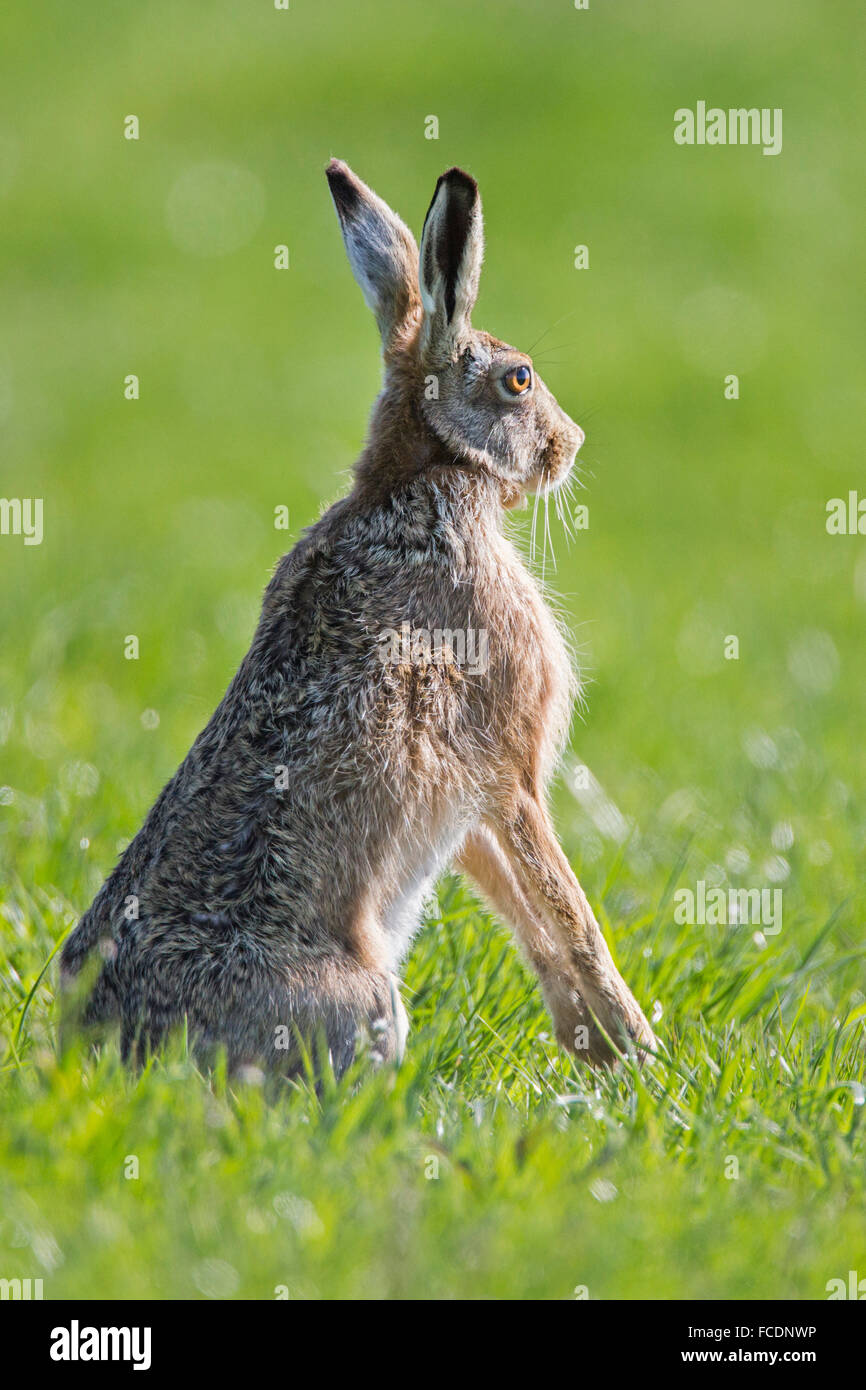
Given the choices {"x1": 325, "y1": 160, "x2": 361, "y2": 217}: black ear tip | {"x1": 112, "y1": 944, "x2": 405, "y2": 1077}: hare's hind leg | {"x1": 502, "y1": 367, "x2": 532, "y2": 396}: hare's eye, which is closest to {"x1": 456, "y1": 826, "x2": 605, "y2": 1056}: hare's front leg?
{"x1": 112, "y1": 944, "x2": 405, "y2": 1077}: hare's hind leg

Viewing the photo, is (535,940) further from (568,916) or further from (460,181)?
(460,181)

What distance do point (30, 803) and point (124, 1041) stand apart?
2.36m

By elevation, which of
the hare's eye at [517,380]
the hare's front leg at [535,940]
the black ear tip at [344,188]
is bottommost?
the hare's front leg at [535,940]

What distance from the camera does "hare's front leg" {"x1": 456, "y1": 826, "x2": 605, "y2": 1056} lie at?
204 inches

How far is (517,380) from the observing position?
561 centimetres

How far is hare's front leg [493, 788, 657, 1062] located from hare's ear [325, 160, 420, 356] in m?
1.68

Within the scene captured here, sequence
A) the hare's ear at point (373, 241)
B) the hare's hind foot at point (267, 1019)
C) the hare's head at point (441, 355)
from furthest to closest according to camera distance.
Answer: the hare's ear at point (373, 241)
the hare's head at point (441, 355)
the hare's hind foot at point (267, 1019)

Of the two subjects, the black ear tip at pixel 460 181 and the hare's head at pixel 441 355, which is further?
the hare's head at pixel 441 355

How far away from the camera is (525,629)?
5.37m

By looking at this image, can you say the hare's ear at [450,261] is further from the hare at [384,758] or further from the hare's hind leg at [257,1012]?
the hare's hind leg at [257,1012]

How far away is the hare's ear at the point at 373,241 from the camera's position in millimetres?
5430

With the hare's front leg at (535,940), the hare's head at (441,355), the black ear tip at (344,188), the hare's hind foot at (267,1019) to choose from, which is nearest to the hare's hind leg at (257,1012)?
the hare's hind foot at (267,1019)

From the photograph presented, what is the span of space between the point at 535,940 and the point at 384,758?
856 millimetres

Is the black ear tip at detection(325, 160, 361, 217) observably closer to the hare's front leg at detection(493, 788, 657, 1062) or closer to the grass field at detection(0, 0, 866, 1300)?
the hare's front leg at detection(493, 788, 657, 1062)
